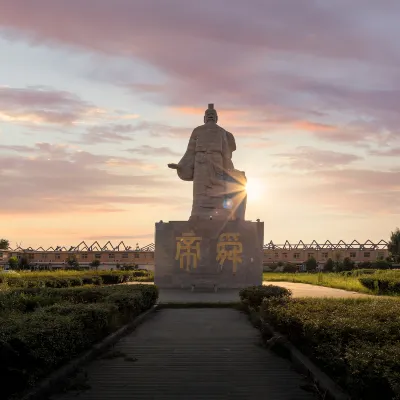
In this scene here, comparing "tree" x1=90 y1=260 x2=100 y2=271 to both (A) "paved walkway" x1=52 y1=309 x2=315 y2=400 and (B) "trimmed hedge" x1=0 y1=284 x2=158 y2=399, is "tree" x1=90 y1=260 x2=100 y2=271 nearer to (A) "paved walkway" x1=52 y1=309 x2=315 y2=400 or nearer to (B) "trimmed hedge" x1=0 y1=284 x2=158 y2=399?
(B) "trimmed hedge" x1=0 y1=284 x2=158 y2=399

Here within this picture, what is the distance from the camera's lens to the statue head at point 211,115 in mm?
22266

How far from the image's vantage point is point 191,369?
6598mm

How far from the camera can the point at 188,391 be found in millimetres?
5621

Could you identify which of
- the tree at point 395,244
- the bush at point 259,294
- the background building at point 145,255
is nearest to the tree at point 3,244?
the background building at point 145,255

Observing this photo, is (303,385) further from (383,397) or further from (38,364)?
(38,364)

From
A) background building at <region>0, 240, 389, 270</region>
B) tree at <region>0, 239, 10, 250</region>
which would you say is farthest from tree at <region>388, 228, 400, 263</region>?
tree at <region>0, 239, 10, 250</region>

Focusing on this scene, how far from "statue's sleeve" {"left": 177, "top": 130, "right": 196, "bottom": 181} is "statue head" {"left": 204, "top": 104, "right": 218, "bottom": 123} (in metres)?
0.79

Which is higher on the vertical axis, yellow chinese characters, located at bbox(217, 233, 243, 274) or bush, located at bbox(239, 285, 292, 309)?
yellow chinese characters, located at bbox(217, 233, 243, 274)

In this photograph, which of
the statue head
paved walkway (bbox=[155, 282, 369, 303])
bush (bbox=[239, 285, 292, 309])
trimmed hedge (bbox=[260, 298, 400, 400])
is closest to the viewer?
trimmed hedge (bbox=[260, 298, 400, 400])

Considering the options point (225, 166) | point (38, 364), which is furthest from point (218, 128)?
point (38, 364)

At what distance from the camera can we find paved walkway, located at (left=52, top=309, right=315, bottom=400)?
558 centimetres

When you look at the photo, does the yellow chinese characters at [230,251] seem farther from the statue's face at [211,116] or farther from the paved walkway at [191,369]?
the paved walkway at [191,369]

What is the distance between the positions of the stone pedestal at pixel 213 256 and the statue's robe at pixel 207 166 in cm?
93

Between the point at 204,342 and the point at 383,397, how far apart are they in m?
4.46
